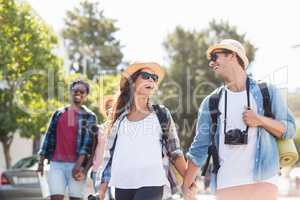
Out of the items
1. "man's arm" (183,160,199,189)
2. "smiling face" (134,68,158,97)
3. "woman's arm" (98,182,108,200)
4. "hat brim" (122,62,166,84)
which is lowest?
"woman's arm" (98,182,108,200)

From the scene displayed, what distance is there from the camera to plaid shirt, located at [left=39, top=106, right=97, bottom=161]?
7233mm

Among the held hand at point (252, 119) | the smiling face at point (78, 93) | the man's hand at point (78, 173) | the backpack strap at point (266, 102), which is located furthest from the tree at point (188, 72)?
the held hand at point (252, 119)

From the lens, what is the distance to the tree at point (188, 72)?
135 feet

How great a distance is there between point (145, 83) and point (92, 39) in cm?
5563

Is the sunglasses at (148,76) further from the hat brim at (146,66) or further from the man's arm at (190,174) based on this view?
the man's arm at (190,174)

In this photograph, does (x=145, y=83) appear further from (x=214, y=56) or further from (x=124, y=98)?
(x=214, y=56)

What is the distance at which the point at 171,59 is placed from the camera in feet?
153

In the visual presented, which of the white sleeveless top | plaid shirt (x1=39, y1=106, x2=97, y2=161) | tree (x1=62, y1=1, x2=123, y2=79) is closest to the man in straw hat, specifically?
the white sleeveless top

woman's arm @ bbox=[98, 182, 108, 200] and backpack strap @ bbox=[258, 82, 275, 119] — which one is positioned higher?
backpack strap @ bbox=[258, 82, 275, 119]

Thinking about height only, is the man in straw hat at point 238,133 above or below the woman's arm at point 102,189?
above

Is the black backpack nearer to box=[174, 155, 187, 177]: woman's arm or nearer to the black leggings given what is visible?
box=[174, 155, 187, 177]: woman's arm

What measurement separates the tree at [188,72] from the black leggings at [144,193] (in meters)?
34.1

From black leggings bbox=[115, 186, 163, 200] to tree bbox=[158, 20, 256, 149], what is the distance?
34.1 metres

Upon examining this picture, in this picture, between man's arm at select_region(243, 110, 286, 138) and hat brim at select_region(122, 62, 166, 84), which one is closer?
man's arm at select_region(243, 110, 286, 138)
